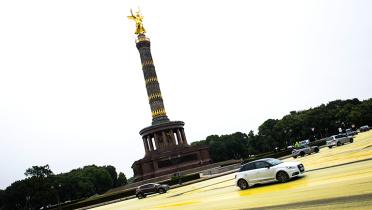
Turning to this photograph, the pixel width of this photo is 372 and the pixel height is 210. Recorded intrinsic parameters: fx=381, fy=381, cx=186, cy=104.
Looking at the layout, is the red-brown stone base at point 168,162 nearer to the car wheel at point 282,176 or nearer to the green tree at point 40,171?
the green tree at point 40,171

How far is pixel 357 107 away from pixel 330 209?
104 metres

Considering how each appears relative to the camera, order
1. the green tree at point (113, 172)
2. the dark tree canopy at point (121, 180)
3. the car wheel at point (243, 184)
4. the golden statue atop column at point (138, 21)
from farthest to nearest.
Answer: the dark tree canopy at point (121, 180), the green tree at point (113, 172), the golden statue atop column at point (138, 21), the car wheel at point (243, 184)

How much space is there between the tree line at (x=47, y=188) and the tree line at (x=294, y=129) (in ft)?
120

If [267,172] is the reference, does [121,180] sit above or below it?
above

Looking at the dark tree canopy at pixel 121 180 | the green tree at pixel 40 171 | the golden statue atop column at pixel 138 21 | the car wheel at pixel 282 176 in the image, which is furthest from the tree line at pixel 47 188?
the car wheel at pixel 282 176

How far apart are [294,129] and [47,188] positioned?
218ft

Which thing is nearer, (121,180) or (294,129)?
(294,129)

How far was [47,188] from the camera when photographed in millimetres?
84938

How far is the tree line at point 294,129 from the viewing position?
102500mm

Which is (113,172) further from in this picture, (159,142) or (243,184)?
(243,184)

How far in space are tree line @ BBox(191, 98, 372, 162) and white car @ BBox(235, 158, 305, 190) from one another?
84117 millimetres

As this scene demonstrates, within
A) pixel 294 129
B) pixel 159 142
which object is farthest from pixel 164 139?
pixel 294 129

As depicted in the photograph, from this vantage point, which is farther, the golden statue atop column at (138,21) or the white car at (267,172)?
the golden statue atop column at (138,21)

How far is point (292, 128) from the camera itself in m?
108
